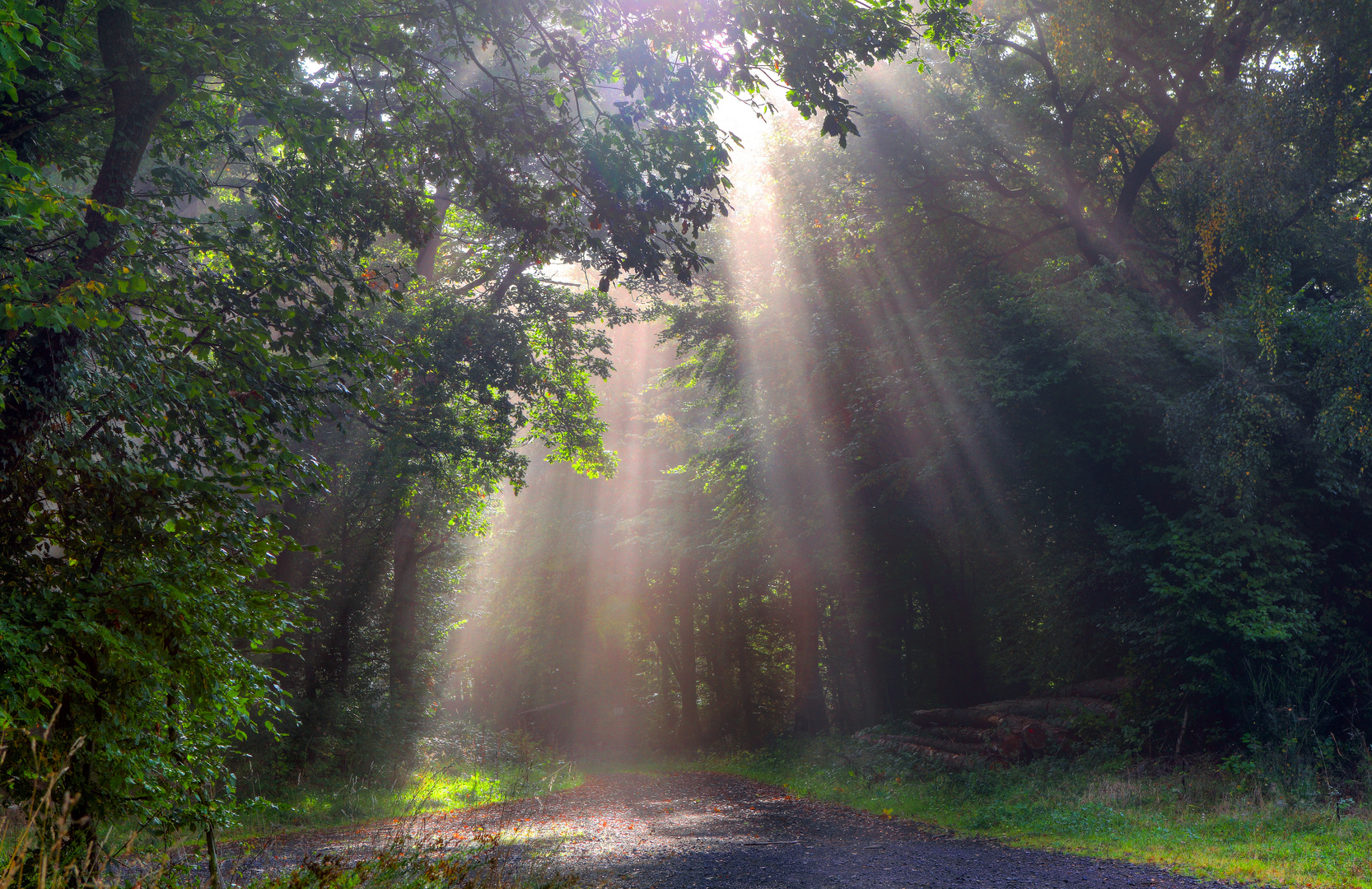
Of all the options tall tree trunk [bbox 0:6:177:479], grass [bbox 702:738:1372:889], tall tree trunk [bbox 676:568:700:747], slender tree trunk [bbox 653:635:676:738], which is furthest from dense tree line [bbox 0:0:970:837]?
slender tree trunk [bbox 653:635:676:738]

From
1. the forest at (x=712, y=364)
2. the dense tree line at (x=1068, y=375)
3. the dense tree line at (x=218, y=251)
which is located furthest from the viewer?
the dense tree line at (x=1068, y=375)

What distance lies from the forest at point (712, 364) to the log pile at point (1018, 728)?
0.19m

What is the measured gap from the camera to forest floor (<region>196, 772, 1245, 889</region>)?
7.23 metres

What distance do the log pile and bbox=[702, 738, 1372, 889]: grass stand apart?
474 millimetres

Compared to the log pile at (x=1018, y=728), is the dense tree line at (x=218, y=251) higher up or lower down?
higher up

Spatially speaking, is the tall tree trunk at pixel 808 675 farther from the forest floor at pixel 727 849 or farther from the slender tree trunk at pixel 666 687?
the forest floor at pixel 727 849

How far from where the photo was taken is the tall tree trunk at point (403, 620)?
731 inches

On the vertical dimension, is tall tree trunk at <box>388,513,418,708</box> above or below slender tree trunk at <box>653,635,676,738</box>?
above

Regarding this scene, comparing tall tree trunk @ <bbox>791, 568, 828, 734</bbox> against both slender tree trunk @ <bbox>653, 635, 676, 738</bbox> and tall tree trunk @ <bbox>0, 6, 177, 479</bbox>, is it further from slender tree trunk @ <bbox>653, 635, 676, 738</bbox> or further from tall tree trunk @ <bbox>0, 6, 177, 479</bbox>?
tall tree trunk @ <bbox>0, 6, 177, 479</bbox>

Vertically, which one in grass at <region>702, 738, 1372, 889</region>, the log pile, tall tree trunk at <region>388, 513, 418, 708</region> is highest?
tall tree trunk at <region>388, 513, 418, 708</region>

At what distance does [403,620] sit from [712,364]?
9.53 meters

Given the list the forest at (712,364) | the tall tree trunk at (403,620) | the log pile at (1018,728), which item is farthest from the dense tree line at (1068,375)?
the tall tree trunk at (403,620)

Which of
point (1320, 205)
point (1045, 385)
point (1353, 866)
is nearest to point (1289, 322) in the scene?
point (1320, 205)

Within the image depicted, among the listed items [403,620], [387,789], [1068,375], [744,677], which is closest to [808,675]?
[744,677]
